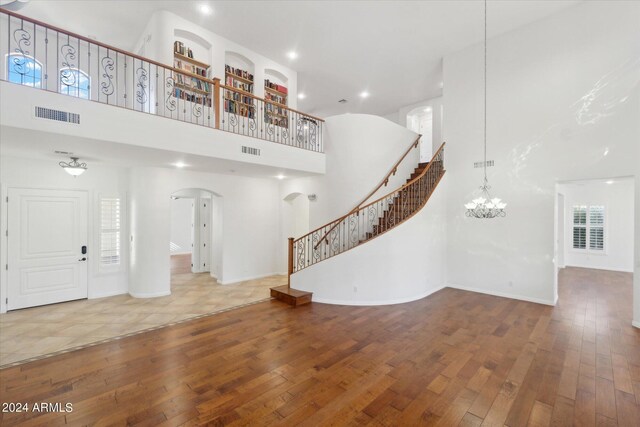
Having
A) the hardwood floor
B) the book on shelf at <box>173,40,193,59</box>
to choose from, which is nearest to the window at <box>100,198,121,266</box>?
the hardwood floor

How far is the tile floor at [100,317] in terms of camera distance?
4.05 m

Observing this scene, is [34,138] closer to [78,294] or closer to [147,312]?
[147,312]

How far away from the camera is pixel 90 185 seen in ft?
20.7

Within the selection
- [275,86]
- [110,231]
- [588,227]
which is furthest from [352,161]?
[588,227]

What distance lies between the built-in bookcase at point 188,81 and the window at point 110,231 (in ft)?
9.90

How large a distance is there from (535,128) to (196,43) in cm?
775

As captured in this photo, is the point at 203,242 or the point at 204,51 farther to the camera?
the point at 203,242

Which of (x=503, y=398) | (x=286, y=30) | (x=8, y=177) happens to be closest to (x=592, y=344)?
(x=503, y=398)

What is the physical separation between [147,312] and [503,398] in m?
5.73

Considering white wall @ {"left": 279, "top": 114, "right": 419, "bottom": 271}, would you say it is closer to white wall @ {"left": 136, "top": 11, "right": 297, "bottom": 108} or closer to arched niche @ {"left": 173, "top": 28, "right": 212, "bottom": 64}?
white wall @ {"left": 136, "top": 11, "right": 297, "bottom": 108}

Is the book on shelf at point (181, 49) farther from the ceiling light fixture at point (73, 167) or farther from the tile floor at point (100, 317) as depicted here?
the tile floor at point (100, 317)

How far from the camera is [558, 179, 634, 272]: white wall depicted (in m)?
9.18

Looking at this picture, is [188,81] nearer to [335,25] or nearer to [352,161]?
[335,25]

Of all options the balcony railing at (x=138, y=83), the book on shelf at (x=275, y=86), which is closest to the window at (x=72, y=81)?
the balcony railing at (x=138, y=83)
